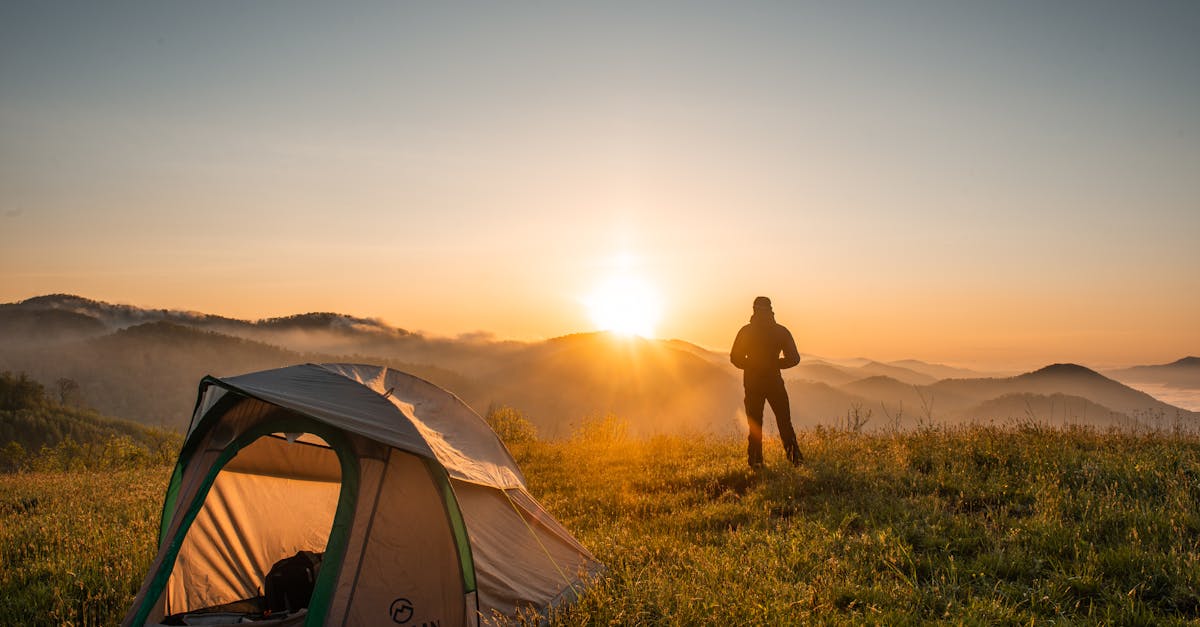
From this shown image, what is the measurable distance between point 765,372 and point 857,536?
3926 millimetres

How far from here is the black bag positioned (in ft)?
21.1

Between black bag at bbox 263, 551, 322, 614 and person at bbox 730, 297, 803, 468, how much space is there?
23.6 feet

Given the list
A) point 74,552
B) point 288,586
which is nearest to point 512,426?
point 74,552

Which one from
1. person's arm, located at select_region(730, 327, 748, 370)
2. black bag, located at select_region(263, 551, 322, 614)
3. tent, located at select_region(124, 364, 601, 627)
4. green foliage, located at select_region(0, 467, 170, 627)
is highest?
person's arm, located at select_region(730, 327, 748, 370)

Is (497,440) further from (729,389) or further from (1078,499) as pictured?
(729,389)

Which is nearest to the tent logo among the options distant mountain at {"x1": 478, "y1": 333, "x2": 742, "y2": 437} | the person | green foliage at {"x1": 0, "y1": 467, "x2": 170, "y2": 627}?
green foliage at {"x1": 0, "y1": 467, "x2": 170, "y2": 627}

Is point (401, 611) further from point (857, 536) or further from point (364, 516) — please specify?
point (857, 536)

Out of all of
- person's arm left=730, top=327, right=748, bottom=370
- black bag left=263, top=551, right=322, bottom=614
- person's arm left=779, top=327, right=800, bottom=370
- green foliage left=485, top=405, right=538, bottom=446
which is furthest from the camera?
green foliage left=485, top=405, right=538, bottom=446

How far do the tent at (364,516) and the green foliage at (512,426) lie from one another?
36.7ft

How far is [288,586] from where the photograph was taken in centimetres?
646

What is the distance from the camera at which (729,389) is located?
6895 inches

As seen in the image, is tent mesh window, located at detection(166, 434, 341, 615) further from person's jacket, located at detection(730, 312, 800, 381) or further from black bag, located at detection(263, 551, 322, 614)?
person's jacket, located at detection(730, 312, 800, 381)

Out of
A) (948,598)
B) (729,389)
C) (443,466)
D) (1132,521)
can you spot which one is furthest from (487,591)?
(729,389)

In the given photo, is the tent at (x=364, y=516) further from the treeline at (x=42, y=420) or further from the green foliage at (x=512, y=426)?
the treeline at (x=42, y=420)
